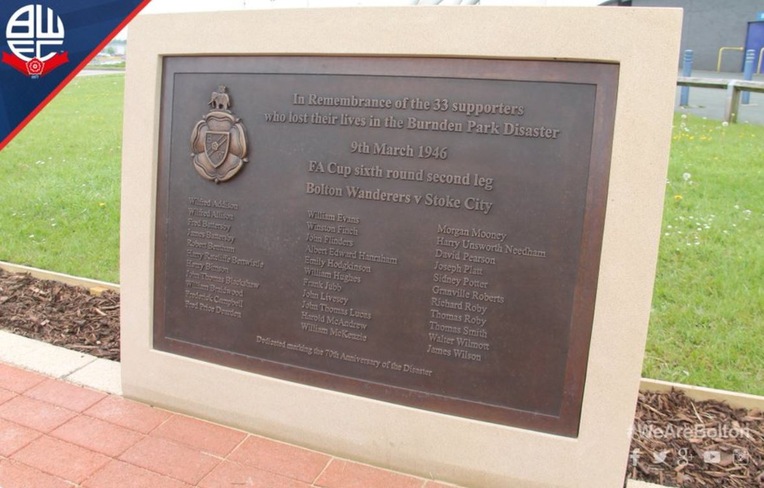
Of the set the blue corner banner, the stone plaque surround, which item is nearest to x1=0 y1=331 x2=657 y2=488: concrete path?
the stone plaque surround

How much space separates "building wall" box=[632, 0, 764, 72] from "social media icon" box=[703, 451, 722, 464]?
3428 centimetres

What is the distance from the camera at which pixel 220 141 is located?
348 cm

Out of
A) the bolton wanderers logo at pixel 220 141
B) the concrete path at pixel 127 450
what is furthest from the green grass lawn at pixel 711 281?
the bolton wanderers logo at pixel 220 141

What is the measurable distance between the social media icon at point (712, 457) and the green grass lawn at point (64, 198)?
4595 millimetres

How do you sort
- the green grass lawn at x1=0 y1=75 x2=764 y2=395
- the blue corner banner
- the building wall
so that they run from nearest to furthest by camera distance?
the green grass lawn at x1=0 y1=75 x2=764 y2=395 < the blue corner banner < the building wall

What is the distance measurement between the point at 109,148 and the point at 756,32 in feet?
110

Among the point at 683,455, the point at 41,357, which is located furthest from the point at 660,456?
the point at 41,357

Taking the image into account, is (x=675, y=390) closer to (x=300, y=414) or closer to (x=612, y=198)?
(x=612, y=198)

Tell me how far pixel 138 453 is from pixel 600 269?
2400 millimetres

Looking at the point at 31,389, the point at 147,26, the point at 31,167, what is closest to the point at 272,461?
the point at 31,389

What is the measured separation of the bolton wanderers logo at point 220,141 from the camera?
Answer: 345 centimetres

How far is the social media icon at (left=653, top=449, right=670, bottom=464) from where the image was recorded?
330 centimetres

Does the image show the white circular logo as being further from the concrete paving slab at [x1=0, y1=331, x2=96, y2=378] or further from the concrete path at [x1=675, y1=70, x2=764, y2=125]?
the concrete path at [x1=675, y1=70, x2=764, y2=125]

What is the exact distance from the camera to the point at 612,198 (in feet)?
9.25
